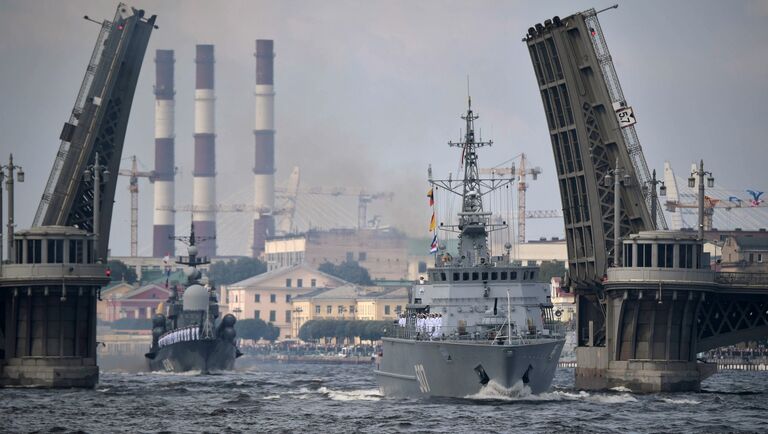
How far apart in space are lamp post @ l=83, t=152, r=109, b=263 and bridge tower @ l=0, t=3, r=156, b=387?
81mm

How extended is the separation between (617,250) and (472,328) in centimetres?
1326

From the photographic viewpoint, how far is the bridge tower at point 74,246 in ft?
312

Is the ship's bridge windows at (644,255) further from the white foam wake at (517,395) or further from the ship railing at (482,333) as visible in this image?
the white foam wake at (517,395)

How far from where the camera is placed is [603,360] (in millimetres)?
97562

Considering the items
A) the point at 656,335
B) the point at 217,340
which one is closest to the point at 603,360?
the point at 656,335

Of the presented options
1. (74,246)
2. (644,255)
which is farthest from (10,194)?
(644,255)

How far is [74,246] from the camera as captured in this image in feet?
314

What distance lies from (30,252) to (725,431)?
130 ft

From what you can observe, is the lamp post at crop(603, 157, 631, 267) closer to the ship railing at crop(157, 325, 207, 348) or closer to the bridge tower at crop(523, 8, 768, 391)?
the bridge tower at crop(523, 8, 768, 391)

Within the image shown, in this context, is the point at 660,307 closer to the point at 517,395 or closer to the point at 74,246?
the point at 517,395

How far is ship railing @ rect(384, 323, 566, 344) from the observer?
269ft

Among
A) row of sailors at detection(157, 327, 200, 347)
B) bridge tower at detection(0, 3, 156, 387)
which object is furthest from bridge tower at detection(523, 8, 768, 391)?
row of sailors at detection(157, 327, 200, 347)

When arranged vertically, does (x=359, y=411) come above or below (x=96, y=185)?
below

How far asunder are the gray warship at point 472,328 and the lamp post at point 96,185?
17453mm
